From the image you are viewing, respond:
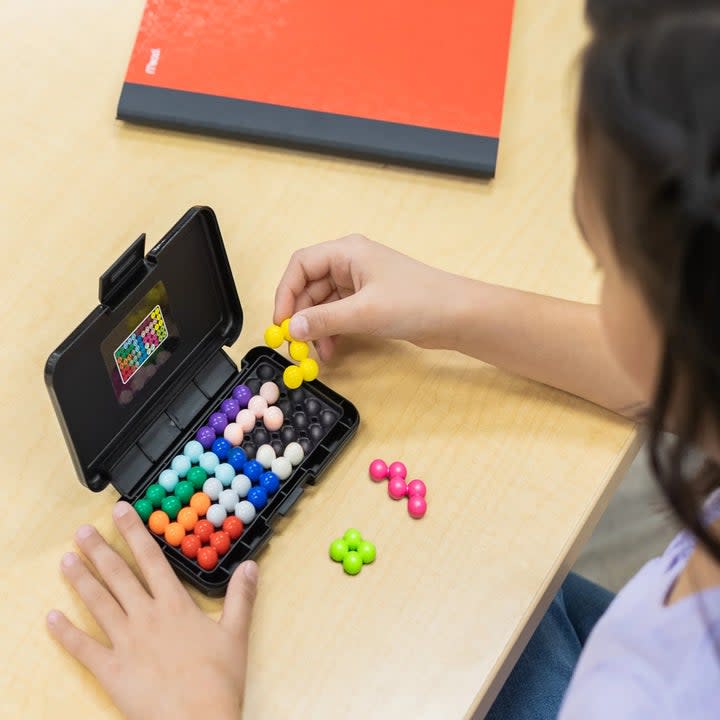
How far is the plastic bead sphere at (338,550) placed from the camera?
26.0 inches

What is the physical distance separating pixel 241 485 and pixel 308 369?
105mm

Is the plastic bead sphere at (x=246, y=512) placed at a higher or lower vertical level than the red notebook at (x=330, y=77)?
lower

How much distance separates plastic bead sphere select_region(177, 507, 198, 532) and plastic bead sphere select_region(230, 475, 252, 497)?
4cm

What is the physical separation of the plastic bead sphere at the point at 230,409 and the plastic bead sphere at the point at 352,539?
5.2 inches

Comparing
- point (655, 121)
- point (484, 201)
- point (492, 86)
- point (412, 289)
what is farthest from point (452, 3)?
point (655, 121)

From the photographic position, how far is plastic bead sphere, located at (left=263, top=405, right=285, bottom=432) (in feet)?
2.34

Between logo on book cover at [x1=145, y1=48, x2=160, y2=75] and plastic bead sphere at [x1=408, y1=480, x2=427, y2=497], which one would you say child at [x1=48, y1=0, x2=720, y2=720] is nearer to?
plastic bead sphere at [x1=408, y1=480, x2=427, y2=497]

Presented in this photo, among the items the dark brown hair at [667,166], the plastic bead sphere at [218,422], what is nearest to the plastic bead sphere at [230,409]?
the plastic bead sphere at [218,422]

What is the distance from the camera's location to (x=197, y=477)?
2.26 feet

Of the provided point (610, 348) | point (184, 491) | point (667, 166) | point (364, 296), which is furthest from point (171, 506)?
point (667, 166)

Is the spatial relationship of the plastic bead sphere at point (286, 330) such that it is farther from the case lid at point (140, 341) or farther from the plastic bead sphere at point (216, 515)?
the plastic bead sphere at point (216, 515)

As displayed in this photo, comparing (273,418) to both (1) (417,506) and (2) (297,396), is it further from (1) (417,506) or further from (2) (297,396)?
(1) (417,506)

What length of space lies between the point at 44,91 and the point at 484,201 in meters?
0.43

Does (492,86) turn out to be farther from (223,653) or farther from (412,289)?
(223,653)
